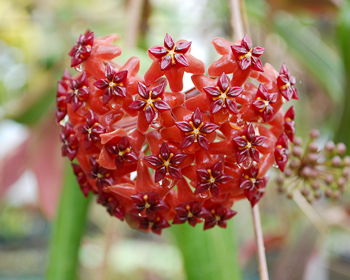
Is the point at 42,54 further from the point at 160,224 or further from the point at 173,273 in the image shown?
the point at 173,273

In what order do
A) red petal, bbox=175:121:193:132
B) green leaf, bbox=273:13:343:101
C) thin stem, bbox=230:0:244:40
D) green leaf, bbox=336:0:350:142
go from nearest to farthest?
red petal, bbox=175:121:193:132
thin stem, bbox=230:0:244:40
green leaf, bbox=336:0:350:142
green leaf, bbox=273:13:343:101

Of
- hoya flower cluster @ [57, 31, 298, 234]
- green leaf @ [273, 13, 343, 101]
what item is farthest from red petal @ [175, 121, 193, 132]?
green leaf @ [273, 13, 343, 101]

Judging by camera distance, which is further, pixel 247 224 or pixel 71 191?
pixel 247 224

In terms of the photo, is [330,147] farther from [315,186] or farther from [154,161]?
[154,161]

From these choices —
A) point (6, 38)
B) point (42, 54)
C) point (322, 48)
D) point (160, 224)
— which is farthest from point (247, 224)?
Answer: point (160, 224)

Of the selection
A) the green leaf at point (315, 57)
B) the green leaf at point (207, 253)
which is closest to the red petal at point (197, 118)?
the green leaf at point (207, 253)

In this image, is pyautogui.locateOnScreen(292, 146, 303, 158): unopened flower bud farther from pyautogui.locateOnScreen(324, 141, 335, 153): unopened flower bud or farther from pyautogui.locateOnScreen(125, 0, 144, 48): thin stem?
pyautogui.locateOnScreen(125, 0, 144, 48): thin stem
